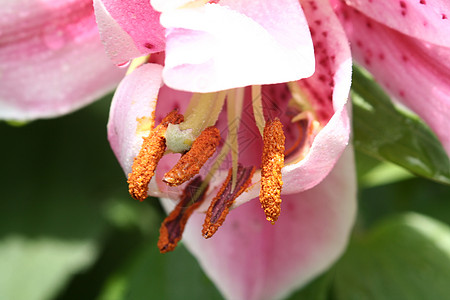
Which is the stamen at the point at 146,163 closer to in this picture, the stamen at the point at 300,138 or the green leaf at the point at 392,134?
the stamen at the point at 300,138

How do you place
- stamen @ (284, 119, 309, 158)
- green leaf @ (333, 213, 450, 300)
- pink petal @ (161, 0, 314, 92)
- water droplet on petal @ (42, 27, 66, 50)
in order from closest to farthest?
pink petal @ (161, 0, 314, 92) < stamen @ (284, 119, 309, 158) < water droplet on petal @ (42, 27, 66, 50) < green leaf @ (333, 213, 450, 300)

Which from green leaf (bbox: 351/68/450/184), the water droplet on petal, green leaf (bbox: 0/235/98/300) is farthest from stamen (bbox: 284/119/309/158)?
green leaf (bbox: 0/235/98/300)

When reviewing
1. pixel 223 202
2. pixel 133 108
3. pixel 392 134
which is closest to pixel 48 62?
pixel 133 108

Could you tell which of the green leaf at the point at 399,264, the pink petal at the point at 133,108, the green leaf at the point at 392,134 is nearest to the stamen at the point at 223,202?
the pink petal at the point at 133,108

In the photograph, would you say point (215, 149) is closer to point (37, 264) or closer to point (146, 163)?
point (146, 163)

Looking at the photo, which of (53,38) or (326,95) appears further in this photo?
(53,38)

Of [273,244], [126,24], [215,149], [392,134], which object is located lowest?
[273,244]

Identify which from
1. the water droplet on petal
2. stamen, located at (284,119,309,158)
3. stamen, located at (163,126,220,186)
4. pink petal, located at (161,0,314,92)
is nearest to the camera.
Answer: pink petal, located at (161,0,314,92)

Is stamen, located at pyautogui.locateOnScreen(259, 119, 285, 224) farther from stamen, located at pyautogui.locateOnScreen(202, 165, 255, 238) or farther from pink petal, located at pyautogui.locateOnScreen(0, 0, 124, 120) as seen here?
pink petal, located at pyautogui.locateOnScreen(0, 0, 124, 120)
